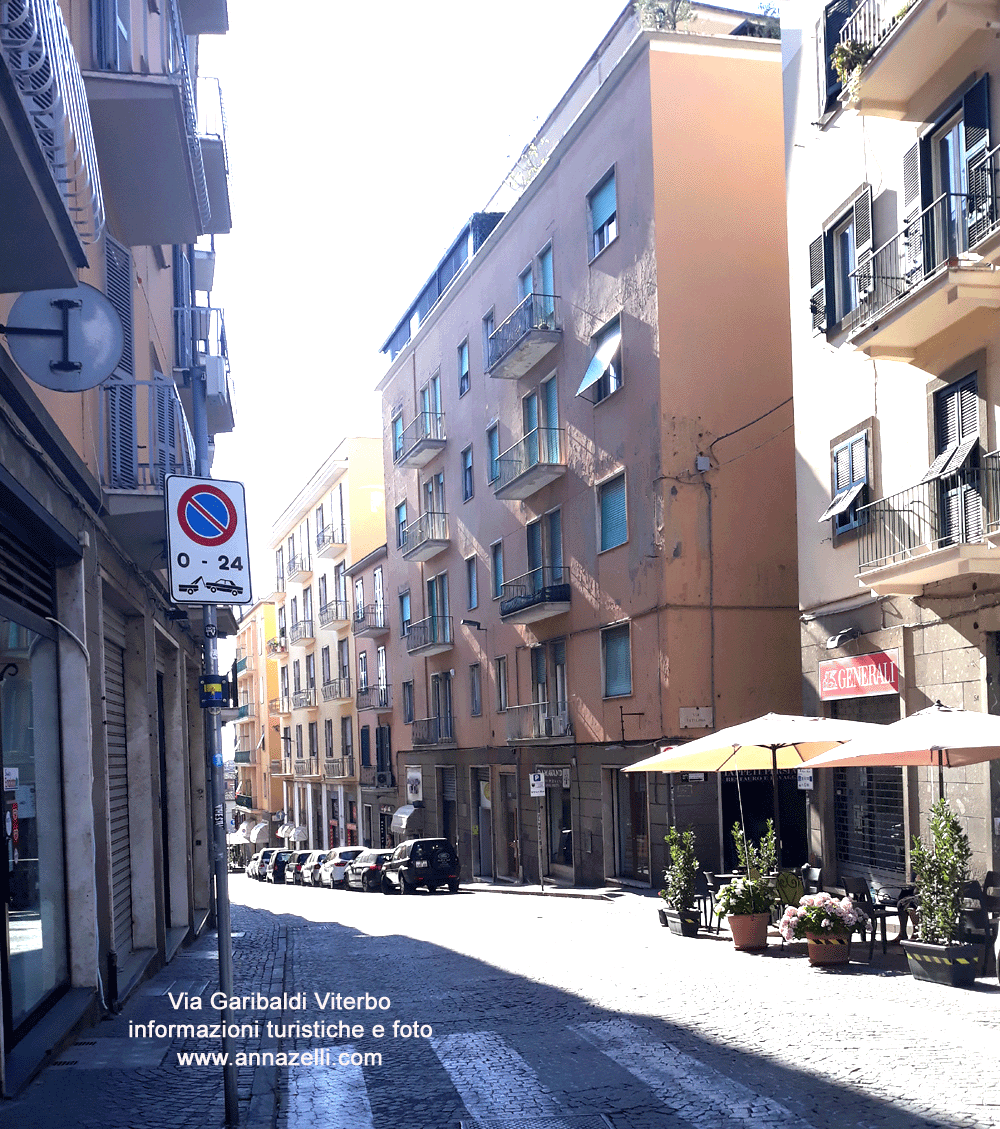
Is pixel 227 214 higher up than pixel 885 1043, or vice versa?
pixel 227 214

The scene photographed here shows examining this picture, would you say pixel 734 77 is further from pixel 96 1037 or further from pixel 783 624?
pixel 96 1037

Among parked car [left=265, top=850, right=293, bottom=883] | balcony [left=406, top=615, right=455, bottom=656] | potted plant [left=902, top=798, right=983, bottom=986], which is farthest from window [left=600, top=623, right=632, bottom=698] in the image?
parked car [left=265, top=850, right=293, bottom=883]

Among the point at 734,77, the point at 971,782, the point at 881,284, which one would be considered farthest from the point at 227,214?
the point at 971,782

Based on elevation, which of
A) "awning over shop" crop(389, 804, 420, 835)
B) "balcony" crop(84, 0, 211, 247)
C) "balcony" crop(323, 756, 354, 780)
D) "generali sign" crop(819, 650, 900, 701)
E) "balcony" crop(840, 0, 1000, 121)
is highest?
"balcony" crop(840, 0, 1000, 121)

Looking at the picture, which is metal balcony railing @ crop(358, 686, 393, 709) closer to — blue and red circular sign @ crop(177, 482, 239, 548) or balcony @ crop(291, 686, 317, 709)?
balcony @ crop(291, 686, 317, 709)

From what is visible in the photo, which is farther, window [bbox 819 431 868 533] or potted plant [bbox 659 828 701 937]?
window [bbox 819 431 868 533]

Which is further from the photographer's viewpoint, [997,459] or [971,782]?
[971,782]

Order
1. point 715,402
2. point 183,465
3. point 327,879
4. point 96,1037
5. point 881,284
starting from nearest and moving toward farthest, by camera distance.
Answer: point 96,1037 < point 183,465 < point 881,284 < point 715,402 < point 327,879

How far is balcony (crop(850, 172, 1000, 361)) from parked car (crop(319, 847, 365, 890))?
1035 inches

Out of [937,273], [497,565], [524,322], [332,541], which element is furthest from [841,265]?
[332,541]

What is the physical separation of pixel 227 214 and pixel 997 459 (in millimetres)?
11854

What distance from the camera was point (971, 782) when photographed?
15.7 m

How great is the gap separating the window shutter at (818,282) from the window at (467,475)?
58.7 ft

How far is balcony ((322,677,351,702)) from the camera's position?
53844 mm
